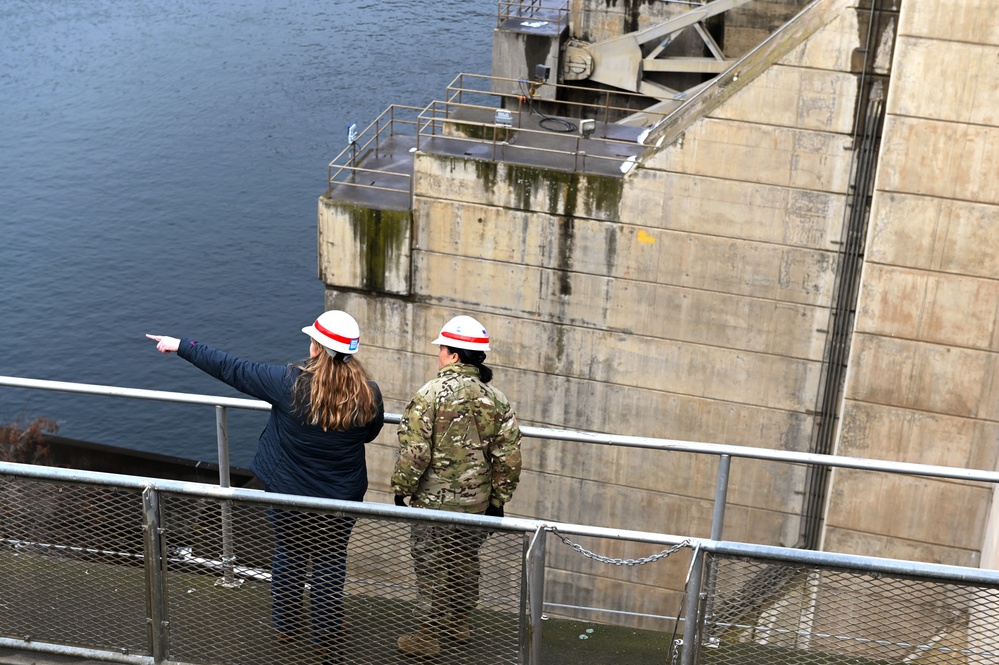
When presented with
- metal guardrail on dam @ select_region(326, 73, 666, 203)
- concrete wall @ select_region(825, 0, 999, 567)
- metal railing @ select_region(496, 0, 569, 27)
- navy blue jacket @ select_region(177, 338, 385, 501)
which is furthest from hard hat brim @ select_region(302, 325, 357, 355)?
metal railing @ select_region(496, 0, 569, 27)

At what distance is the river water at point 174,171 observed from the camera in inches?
1312

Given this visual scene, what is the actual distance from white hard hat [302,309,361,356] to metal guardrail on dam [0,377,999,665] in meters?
0.69

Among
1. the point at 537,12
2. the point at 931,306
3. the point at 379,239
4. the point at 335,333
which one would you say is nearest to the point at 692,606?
the point at 335,333

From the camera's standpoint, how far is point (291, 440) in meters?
5.33

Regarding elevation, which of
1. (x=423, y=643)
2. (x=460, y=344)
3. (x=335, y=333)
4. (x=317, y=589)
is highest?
(x=335, y=333)

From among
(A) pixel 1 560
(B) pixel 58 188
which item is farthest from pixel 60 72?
(A) pixel 1 560

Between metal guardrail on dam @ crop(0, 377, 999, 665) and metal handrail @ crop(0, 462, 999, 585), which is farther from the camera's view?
metal guardrail on dam @ crop(0, 377, 999, 665)

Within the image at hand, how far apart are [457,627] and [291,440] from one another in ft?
3.70

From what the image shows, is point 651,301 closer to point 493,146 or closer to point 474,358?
point 493,146

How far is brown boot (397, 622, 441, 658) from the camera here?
5223 millimetres

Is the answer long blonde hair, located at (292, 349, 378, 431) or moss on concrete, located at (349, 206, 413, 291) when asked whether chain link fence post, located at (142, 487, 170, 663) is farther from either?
moss on concrete, located at (349, 206, 413, 291)

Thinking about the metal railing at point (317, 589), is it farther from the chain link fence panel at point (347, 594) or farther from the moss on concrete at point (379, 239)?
the moss on concrete at point (379, 239)

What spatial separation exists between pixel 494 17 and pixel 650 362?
3080 cm

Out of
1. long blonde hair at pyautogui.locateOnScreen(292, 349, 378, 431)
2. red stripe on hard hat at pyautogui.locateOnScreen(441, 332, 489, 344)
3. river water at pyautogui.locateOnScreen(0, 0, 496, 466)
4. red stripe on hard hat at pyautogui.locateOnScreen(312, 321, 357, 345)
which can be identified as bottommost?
river water at pyautogui.locateOnScreen(0, 0, 496, 466)
